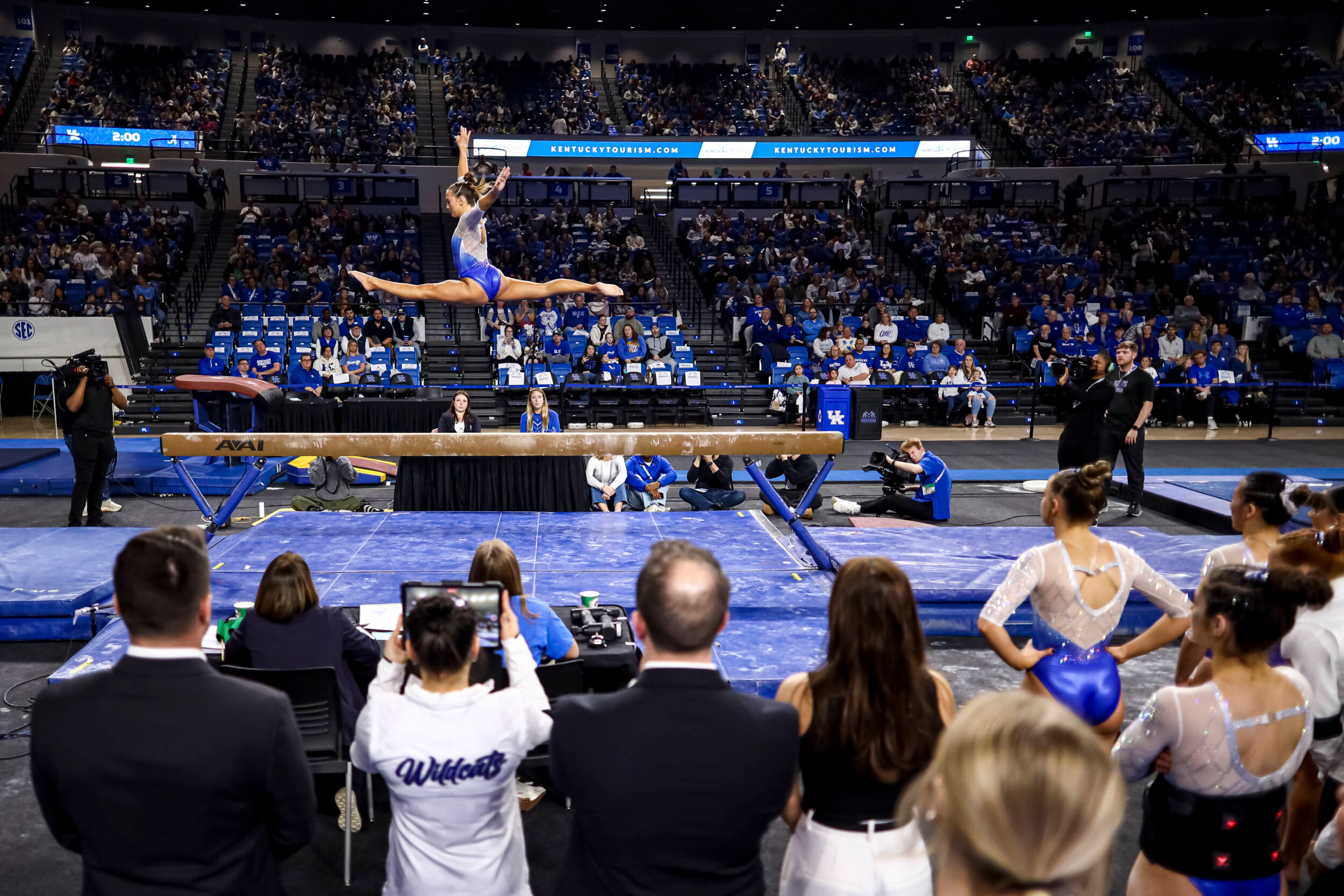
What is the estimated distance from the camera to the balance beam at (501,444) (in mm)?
6781

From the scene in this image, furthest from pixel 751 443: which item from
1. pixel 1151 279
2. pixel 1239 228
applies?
pixel 1239 228

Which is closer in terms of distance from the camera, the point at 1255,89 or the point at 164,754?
the point at 164,754

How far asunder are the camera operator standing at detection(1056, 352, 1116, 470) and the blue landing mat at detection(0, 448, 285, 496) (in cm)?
773

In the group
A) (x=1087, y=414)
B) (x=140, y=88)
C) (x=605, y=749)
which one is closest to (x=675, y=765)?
(x=605, y=749)

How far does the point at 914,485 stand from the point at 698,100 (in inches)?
832

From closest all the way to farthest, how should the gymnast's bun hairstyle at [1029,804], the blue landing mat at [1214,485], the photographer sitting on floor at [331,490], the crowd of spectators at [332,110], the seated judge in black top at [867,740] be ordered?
the gymnast's bun hairstyle at [1029,804]
the seated judge in black top at [867,740]
the photographer sitting on floor at [331,490]
the blue landing mat at [1214,485]
the crowd of spectators at [332,110]

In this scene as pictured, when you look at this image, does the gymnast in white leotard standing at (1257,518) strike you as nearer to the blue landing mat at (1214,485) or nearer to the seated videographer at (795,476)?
the seated videographer at (795,476)

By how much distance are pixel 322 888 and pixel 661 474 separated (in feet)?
20.1

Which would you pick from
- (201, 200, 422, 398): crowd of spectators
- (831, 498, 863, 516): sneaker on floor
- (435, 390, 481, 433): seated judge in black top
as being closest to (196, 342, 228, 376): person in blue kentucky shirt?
(201, 200, 422, 398): crowd of spectators

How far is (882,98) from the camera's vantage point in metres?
27.2

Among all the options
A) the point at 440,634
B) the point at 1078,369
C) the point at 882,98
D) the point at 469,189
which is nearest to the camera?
the point at 440,634

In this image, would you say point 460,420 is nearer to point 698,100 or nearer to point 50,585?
point 50,585

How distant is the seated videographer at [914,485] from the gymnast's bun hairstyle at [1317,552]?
524 cm

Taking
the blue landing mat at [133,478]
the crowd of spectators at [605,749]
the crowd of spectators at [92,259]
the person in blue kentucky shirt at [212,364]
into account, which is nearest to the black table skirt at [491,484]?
the blue landing mat at [133,478]
